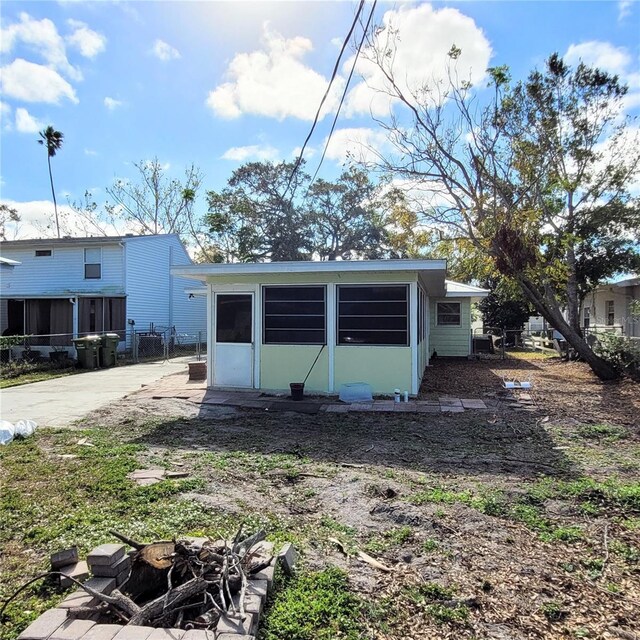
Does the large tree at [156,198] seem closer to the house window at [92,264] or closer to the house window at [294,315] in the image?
the house window at [92,264]

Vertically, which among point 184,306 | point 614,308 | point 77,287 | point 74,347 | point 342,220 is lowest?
point 74,347

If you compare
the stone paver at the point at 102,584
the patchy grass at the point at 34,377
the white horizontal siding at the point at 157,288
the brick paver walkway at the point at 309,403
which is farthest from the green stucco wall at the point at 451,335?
the stone paver at the point at 102,584

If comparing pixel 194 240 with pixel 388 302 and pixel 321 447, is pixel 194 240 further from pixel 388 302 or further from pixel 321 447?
pixel 321 447

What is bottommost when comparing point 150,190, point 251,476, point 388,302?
point 251,476

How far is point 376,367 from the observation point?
28.8 feet

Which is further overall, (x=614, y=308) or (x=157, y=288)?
(x=614, y=308)

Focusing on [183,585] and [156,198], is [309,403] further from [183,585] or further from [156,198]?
[156,198]

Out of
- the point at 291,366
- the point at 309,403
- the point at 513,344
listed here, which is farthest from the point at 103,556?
the point at 513,344

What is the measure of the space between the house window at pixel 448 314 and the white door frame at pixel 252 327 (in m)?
9.87

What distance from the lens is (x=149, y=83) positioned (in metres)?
6.26

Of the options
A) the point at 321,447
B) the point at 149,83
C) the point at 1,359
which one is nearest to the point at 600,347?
the point at 321,447

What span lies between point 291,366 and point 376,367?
1.75m

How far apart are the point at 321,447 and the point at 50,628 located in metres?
3.76

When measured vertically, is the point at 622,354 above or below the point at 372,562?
above
